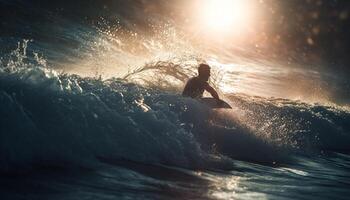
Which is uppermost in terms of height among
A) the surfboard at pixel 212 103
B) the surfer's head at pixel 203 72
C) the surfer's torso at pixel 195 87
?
the surfer's head at pixel 203 72

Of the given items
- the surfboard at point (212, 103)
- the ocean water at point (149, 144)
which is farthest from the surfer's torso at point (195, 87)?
the ocean water at point (149, 144)

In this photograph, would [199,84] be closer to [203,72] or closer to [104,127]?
[203,72]

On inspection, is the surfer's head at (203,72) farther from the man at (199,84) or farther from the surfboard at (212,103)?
the surfboard at (212,103)

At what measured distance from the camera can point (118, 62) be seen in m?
22.0

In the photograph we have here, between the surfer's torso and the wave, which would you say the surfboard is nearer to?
the wave

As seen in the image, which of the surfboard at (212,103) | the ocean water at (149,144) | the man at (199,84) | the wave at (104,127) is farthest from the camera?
the man at (199,84)

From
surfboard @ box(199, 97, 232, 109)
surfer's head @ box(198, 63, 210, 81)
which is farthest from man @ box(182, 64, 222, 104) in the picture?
surfboard @ box(199, 97, 232, 109)

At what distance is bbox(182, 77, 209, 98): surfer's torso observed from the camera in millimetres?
12386

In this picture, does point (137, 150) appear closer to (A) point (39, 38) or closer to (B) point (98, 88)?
(B) point (98, 88)

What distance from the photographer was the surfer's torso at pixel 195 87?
12386 mm

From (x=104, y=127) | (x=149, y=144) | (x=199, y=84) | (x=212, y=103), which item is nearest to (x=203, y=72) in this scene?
(x=199, y=84)

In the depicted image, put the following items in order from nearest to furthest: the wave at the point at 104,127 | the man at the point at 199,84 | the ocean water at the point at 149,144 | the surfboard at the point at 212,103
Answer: the ocean water at the point at 149,144
the wave at the point at 104,127
the surfboard at the point at 212,103
the man at the point at 199,84

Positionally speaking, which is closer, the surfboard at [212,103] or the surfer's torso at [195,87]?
the surfboard at [212,103]

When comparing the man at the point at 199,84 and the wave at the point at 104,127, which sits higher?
the man at the point at 199,84
